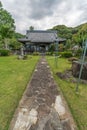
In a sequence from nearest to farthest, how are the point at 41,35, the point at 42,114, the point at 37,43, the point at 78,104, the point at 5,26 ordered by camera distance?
the point at 42,114, the point at 78,104, the point at 5,26, the point at 37,43, the point at 41,35

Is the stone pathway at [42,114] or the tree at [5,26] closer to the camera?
the stone pathway at [42,114]

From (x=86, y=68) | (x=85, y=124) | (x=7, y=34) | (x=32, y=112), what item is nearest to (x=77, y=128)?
(x=85, y=124)

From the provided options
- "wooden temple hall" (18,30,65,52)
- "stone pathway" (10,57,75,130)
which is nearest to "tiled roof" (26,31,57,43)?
"wooden temple hall" (18,30,65,52)

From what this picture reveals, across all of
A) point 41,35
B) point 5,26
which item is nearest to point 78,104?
point 5,26

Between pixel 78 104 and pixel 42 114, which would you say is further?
pixel 78 104

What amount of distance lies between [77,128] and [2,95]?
2.60 meters

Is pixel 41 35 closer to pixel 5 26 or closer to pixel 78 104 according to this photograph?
pixel 5 26

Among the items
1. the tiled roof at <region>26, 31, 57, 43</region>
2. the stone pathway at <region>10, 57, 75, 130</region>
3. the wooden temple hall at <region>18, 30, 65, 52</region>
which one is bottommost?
the stone pathway at <region>10, 57, 75, 130</region>

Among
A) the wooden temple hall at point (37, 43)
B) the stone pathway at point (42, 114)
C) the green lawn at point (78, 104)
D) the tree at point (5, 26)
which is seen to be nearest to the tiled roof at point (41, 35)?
the wooden temple hall at point (37, 43)

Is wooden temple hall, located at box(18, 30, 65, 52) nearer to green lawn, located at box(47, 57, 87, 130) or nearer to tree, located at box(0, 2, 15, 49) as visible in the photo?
tree, located at box(0, 2, 15, 49)

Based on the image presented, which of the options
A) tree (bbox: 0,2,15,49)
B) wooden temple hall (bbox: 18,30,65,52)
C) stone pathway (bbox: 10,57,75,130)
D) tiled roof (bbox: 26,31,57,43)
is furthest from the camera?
tiled roof (bbox: 26,31,57,43)

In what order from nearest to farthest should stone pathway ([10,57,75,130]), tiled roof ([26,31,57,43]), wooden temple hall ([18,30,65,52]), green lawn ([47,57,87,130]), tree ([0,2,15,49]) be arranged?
stone pathway ([10,57,75,130]) < green lawn ([47,57,87,130]) < tree ([0,2,15,49]) < wooden temple hall ([18,30,65,52]) < tiled roof ([26,31,57,43])

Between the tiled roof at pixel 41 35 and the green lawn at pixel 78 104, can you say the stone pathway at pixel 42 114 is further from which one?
the tiled roof at pixel 41 35

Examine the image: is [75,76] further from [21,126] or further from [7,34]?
[7,34]
